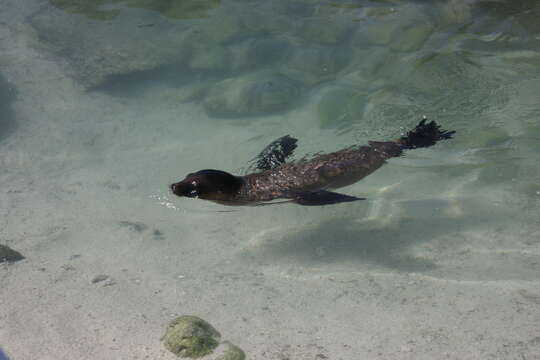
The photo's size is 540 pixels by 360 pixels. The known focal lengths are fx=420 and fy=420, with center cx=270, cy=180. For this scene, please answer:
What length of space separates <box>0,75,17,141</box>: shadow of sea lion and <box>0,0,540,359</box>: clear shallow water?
5 cm

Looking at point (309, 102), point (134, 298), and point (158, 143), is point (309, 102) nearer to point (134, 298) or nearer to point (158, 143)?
point (158, 143)

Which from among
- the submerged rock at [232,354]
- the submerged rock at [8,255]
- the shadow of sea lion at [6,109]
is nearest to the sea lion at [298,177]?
the submerged rock at [232,354]

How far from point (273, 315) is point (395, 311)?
39.9 inches

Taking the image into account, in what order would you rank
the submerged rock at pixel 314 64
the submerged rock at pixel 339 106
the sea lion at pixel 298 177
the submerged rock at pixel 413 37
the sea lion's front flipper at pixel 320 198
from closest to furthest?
1. the sea lion at pixel 298 177
2. the sea lion's front flipper at pixel 320 198
3. the submerged rock at pixel 339 106
4. the submerged rock at pixel 413 37
5. the submerged rock at pixel 314 64

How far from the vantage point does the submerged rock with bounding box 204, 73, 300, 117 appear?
8750 mm

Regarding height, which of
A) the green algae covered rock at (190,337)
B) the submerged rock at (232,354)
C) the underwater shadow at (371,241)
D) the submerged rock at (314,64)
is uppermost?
the submerged rock at (314,64)

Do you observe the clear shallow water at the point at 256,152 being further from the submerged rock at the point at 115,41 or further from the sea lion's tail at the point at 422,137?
the sea lion's tail at the point at 422,137

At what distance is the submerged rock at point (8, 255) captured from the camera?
166 inches

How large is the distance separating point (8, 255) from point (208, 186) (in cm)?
225

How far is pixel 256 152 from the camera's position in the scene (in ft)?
22.9

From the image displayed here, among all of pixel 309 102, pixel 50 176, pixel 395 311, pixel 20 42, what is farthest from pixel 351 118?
pixel 20 42

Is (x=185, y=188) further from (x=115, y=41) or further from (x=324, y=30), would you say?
(x=115, y=41)

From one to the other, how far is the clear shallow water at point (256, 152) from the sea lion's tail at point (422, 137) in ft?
2.25

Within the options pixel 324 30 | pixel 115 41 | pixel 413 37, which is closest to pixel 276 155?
pixel 413 37
